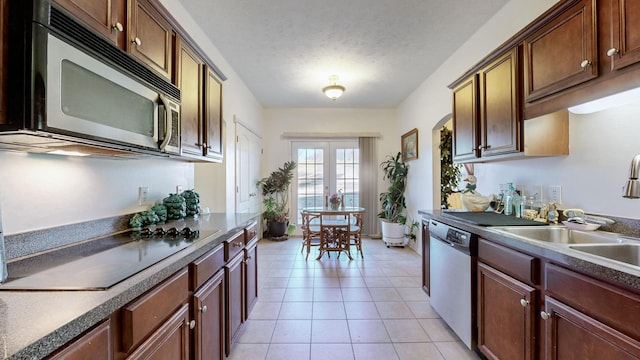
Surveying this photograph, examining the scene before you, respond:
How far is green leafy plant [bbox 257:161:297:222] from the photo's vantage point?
5.47 m

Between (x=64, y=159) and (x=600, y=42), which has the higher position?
(x=600, y=42)

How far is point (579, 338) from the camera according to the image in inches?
43.3

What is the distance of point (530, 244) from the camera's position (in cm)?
133

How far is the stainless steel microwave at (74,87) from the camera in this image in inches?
31.6

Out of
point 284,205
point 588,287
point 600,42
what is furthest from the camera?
point 284,205

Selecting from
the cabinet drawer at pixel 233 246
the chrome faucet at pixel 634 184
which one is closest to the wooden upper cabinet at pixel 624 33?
the chrome faucet at pixel 634 184

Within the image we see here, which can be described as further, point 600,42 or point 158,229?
point 158,229

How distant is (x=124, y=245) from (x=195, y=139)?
36.3 inches

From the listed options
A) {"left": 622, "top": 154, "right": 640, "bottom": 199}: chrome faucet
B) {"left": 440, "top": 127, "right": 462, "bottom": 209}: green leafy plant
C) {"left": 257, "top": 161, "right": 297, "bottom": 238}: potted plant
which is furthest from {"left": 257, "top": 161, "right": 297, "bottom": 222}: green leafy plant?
{"left": 622, "top": 154, "right": 640, "bottom": 199}: chrome faucet

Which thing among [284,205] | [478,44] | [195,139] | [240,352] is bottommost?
[240,352]

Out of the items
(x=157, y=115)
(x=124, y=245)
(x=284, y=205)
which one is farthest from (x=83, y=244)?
(x=284, y=205)

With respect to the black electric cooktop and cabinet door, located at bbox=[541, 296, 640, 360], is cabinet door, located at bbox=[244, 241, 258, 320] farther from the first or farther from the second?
cabinet door, located at bbox=[541, 296, 640, 360]

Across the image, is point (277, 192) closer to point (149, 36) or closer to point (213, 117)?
point (213, 117)

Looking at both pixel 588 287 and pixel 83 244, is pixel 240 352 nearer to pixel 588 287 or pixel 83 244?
pixel 83 244
